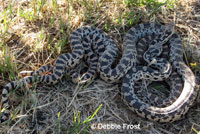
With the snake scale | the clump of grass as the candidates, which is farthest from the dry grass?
the snake scale

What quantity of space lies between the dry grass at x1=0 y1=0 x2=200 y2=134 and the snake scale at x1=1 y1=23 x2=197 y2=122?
0.64 ft

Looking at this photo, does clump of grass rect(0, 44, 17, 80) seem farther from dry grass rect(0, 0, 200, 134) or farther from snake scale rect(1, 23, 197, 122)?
snake scale rect(1, 23, 197, 122)

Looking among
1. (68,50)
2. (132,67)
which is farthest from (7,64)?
(132,67)

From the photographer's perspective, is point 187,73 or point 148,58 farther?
point 148,58

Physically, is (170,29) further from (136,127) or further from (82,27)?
(136,127)

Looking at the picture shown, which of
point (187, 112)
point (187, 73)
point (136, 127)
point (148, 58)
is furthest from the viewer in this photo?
point (148, 58)

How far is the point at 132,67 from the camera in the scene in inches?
231

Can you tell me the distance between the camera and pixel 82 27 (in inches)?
249

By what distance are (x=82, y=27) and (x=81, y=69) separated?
1.14m

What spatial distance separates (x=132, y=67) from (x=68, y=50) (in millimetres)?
1710

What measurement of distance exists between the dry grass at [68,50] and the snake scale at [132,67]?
0.64 ft

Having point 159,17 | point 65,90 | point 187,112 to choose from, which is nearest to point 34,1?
point 65,90

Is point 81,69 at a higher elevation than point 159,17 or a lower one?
lower

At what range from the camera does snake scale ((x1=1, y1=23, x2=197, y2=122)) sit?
5066 millimetres
